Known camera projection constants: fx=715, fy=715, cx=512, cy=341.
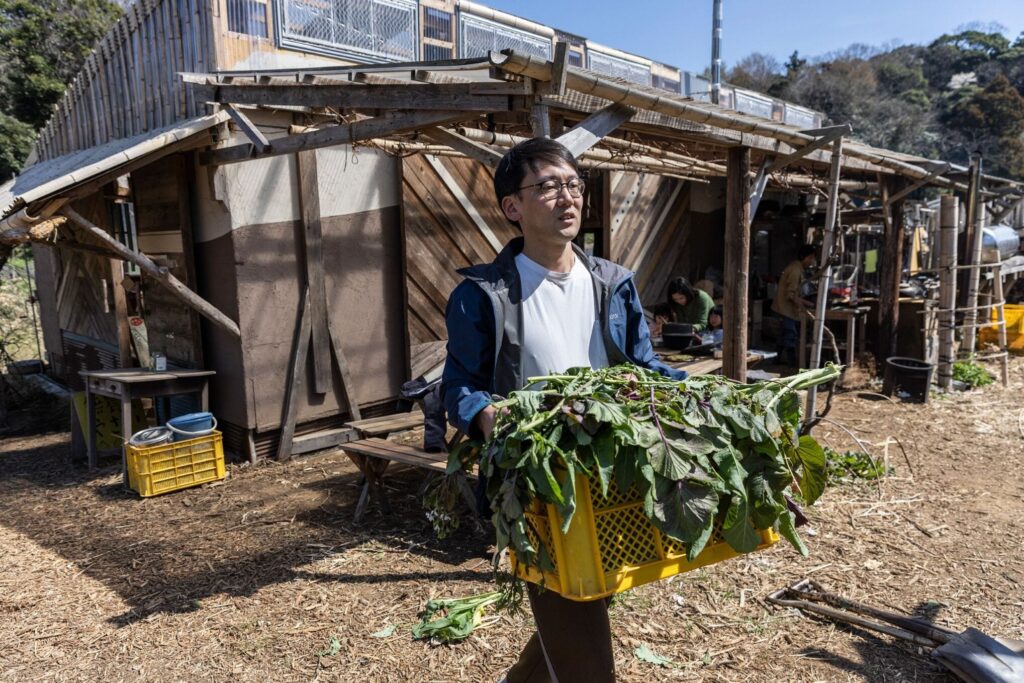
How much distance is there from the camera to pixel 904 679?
2.97m

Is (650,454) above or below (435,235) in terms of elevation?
below

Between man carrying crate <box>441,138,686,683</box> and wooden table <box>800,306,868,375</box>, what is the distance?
774 cm

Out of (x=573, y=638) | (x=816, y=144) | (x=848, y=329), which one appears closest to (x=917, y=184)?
(x=848, y=329)

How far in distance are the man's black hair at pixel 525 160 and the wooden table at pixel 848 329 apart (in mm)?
7910

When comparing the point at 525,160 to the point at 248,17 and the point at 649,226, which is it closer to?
the point at 248,17

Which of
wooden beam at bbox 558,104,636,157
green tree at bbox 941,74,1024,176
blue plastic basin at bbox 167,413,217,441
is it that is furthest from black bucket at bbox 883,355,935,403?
green tree at bbox 941,74,1024,176

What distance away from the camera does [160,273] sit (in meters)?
5.32

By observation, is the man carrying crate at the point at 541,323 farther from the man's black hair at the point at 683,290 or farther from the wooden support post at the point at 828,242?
the man's black hair at the point at 683,290

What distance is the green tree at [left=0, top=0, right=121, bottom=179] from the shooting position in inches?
806

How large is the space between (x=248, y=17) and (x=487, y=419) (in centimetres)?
544

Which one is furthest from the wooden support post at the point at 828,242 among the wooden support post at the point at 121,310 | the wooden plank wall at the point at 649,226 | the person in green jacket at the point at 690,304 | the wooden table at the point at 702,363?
the wooden support post at the point at 121,310

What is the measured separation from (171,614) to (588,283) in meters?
2.96

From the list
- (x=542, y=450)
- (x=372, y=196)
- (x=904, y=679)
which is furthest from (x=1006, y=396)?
(x=542, y=450)

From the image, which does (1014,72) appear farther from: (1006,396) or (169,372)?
(169,372)
